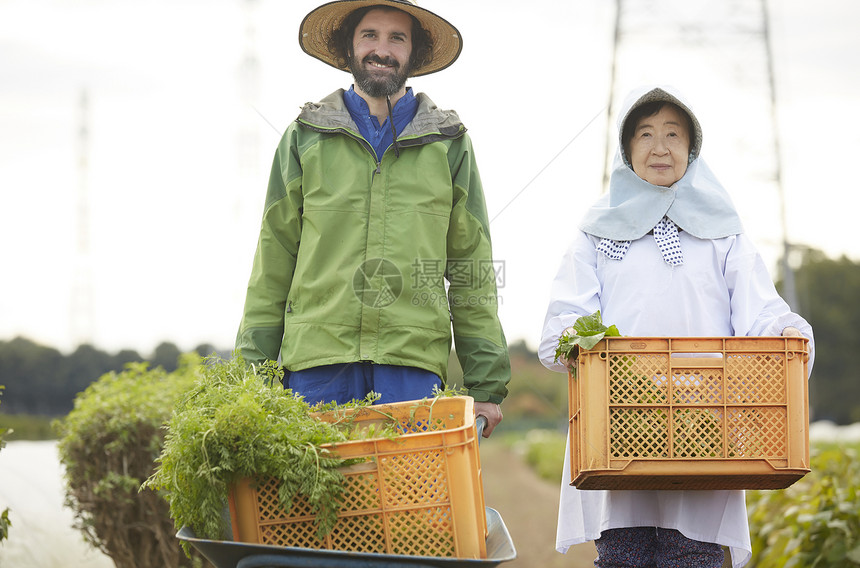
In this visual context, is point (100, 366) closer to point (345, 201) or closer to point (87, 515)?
point (87, 515)

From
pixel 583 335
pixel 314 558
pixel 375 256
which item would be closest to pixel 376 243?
pixel 375 256

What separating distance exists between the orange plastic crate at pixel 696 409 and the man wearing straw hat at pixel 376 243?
2.10ft

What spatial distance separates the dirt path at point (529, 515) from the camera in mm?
9500

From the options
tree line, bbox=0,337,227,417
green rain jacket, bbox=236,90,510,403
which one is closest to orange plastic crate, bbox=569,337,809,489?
green rain jacket, bbox=236,90,510,403

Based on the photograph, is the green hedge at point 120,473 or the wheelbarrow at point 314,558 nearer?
the wheelbarrow at point 314,558

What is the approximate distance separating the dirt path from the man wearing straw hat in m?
4.28

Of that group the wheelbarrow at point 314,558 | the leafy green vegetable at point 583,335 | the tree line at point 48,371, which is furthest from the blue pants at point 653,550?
the tree line at point 48,371

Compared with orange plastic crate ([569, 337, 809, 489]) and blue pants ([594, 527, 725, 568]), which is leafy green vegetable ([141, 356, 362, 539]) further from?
blue pants ([594, 527, 725, 568])

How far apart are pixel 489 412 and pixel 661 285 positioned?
721 millimetres

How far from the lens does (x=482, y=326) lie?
11.2ft

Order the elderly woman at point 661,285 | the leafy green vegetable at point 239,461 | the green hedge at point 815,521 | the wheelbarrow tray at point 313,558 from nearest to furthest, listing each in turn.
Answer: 1. the wheelbarrow tray at point 313,558
2. the leafy green vegetable at point 239,461
3. the elderly woman at point 661,285
4. the green hedge at point 815,521

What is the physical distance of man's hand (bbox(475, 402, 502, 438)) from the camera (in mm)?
3256

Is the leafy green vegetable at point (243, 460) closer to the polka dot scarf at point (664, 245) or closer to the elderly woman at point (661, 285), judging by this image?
the elderly woman at point (661, 285)

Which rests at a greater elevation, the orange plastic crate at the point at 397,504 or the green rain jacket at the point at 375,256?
the green rain jacket at the point at 375,256
